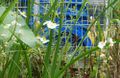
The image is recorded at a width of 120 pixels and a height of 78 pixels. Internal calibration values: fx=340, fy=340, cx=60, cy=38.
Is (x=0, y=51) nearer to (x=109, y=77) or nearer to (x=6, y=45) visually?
(x=6, y=45)

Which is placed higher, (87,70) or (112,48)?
(112,48)

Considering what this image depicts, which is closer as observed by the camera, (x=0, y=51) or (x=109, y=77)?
(x=0, y=51)

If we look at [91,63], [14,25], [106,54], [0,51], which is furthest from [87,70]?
[14,25]

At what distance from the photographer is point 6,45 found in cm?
100

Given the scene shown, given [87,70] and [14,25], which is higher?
[14,25]

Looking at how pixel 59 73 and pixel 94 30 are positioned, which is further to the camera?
pixel 94 30

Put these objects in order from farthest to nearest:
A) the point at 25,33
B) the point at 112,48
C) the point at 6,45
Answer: the point at 112,48 → the point at 6,45 → the point at 25,33

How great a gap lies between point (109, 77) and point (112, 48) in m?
0.12

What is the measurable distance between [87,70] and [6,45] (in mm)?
576

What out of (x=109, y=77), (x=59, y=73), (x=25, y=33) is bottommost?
(x=109, y=77)

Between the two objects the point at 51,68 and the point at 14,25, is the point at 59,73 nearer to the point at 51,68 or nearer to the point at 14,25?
the point at 51,68

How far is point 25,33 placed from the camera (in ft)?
2.79

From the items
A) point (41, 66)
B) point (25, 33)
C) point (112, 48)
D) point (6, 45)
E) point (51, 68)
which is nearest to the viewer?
point (25, 33)

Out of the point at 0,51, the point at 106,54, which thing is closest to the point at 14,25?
the point at 0,51
